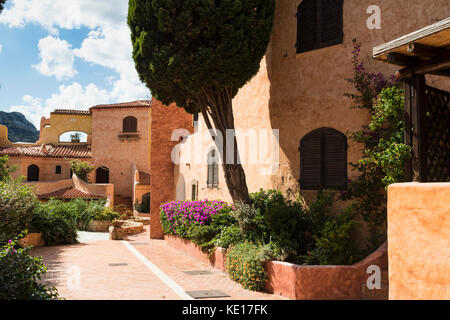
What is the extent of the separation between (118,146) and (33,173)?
8299mm

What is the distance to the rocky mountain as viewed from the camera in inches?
2724

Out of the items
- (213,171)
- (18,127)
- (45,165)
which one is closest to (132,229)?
(213,171)

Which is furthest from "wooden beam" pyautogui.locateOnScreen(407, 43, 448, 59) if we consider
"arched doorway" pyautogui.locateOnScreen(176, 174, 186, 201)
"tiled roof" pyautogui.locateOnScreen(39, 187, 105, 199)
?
"tiled roof" pyautogui.locateOnScreen(39, 187, 105, 199)

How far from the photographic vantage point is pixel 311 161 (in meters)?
10.3

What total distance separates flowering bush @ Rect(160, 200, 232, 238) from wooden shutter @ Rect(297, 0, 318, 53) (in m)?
5.15

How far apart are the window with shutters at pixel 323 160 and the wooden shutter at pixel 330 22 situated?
2279 millimetres

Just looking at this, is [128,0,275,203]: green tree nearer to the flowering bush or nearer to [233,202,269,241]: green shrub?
[233,202,269,241]: green shrub

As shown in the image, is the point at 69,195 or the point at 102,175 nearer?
the point at 69,195

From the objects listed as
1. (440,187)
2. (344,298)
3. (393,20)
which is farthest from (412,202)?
(393,20)

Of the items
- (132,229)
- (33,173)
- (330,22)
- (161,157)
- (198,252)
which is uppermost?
(330,22)

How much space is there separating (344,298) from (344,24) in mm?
6429

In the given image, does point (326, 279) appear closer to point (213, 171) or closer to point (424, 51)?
point (424, 51)
